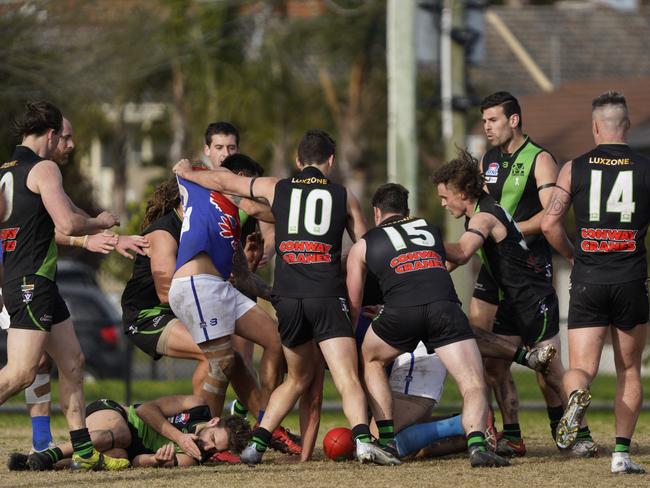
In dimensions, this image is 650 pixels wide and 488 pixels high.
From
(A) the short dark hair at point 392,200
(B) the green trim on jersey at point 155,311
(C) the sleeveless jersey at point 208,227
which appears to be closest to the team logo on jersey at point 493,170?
(A) the short dark hair at point 392,200

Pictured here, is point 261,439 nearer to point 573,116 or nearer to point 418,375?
point 418,375

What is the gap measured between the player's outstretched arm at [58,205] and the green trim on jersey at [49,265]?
12.6 inches

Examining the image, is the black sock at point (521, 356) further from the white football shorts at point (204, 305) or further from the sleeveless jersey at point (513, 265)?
the white football shorts at point (204, 305)

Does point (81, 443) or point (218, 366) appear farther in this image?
point (218, 366)

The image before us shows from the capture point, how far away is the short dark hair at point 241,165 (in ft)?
34.3

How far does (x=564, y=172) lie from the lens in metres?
9.30

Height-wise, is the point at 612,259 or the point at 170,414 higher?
the point at 612,259

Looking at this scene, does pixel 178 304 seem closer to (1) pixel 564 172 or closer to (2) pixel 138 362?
(1) pixel 564 172

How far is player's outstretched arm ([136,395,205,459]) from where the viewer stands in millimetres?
9500

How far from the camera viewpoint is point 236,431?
9547mm

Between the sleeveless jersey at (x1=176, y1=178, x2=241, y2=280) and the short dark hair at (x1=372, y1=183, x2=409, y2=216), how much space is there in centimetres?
109

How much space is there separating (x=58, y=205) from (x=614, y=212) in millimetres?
3755

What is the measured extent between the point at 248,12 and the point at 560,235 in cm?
3024

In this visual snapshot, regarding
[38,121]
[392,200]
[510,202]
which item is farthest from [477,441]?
[38,121]
